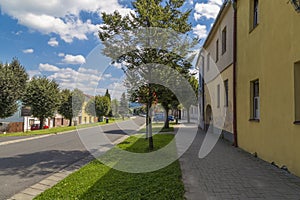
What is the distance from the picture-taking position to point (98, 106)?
4916cm

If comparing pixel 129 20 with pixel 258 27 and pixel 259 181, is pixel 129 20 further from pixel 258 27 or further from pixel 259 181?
pixel 259 181

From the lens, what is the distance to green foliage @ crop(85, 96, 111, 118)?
161ft

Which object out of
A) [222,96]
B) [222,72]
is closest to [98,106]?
[222,96]

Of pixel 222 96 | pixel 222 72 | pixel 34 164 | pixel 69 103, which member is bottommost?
pixel 34 164

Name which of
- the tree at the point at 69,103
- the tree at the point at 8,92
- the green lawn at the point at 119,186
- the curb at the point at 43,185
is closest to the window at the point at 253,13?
the green lawn at the point at 119,186

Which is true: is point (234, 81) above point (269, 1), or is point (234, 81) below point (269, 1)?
below

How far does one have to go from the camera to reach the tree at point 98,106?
4906 cm

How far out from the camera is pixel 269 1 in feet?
23.7

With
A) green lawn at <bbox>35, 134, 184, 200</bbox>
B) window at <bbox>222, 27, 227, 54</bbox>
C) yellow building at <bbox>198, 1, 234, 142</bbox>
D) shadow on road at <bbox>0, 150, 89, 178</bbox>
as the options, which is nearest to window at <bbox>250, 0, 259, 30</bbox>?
yellow building at <bbox>198, 1, 234, 142</bbox>

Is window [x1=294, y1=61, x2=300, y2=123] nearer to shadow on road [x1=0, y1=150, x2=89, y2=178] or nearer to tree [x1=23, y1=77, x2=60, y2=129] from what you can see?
shadow on road [x1=0, y1=150, x2=89, y2=178]

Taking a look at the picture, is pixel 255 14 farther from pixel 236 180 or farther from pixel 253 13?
pixel 236 180

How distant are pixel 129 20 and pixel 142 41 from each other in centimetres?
101

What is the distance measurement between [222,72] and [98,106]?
3840cm

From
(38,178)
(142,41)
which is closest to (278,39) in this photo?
(142,41)
